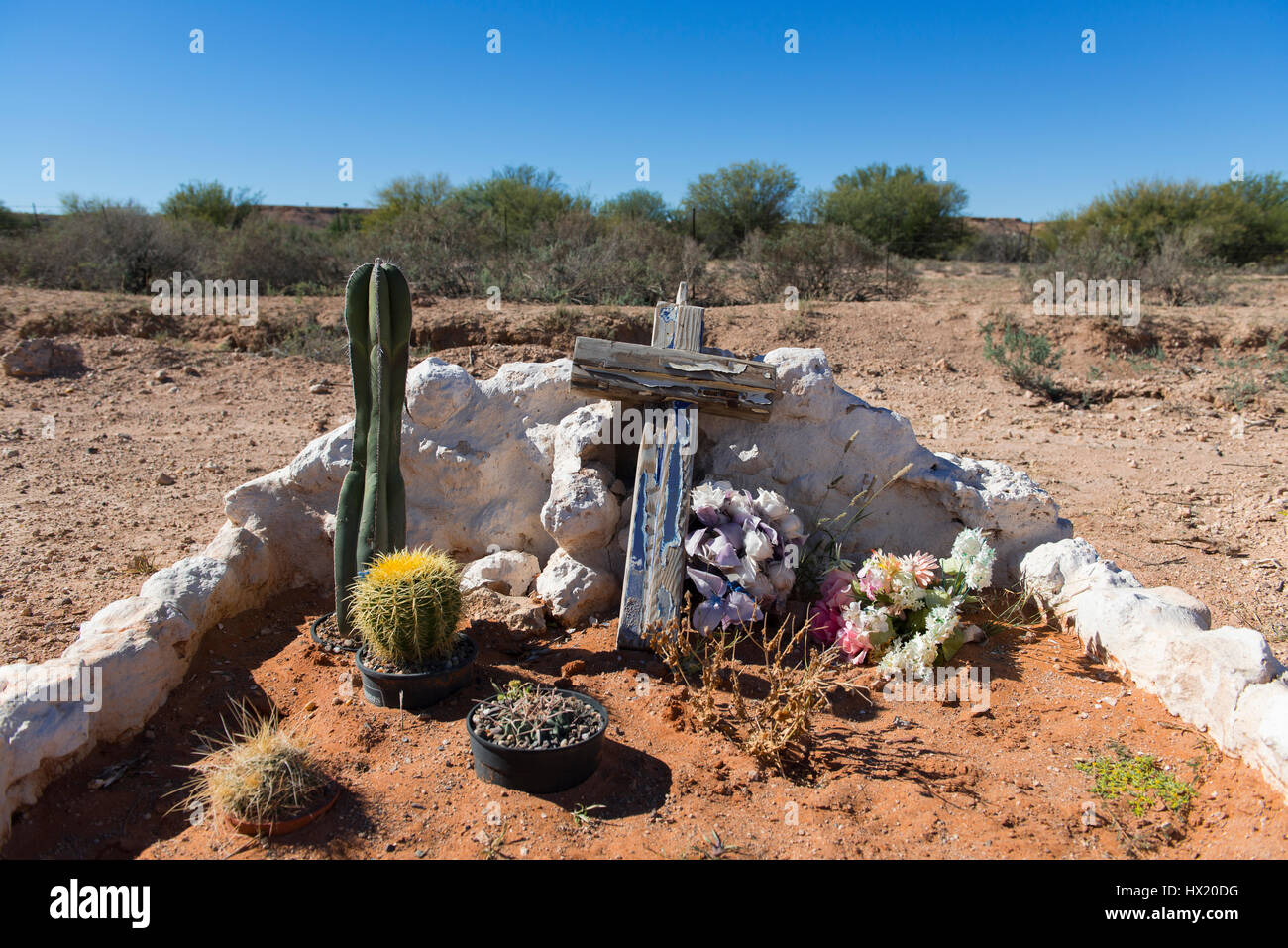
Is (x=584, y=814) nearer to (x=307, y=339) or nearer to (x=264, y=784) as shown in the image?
(x=264, y=784)

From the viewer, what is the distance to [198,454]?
245 inches

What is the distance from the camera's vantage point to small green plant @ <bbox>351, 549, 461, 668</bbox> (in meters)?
2.94

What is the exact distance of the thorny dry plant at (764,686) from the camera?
9.30ft

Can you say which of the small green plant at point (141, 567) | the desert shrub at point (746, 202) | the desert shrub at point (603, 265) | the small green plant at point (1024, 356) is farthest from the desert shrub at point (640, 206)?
the small green plant at point (141, 567)

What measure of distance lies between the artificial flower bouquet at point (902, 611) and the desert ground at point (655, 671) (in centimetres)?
26

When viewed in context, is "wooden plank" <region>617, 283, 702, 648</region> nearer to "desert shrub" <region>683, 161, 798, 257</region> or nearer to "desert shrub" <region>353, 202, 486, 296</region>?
"desert shrub" <region>353, 202, 486, 296</region>

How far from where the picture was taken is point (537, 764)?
2.58 m

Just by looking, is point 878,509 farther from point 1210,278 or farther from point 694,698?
point 1210,278

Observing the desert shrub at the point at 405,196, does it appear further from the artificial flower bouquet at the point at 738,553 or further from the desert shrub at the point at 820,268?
the artificial flower bouquet at the point at 738,553

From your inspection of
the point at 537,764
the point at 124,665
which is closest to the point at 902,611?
the point at 537,764

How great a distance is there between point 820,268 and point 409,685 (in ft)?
39.3

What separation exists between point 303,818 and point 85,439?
537 centimetres

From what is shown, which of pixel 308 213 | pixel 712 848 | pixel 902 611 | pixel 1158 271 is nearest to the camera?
pixel 712 848

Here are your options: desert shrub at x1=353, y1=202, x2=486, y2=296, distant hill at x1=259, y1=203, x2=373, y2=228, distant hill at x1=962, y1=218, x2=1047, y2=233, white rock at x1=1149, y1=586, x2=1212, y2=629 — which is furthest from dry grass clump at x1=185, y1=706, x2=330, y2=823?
distant hill at x1=259, y1=203, x2=373, y2=228
